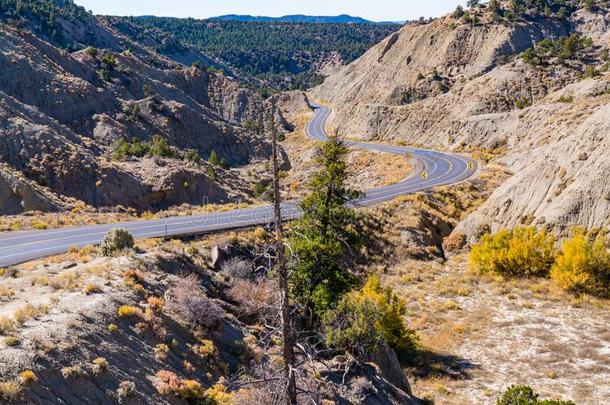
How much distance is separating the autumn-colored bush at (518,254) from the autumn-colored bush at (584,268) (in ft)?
6.10

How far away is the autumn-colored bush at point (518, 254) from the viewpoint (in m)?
34.3

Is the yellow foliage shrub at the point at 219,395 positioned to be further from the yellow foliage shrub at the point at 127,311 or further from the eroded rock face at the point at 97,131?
the eroded rock face at the point at 97,131

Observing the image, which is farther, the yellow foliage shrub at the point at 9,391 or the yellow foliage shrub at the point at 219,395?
the yellow foliage shrub at the point at 219,395

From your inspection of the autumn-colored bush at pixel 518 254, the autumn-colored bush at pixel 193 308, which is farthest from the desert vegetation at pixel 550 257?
the autumn-colored bush at pixel 193 308

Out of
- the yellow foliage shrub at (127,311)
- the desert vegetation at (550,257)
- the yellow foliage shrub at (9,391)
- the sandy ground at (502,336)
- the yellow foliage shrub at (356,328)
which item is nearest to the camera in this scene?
the yellow foliage shrub at (9,391)

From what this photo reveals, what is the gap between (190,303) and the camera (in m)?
20.0

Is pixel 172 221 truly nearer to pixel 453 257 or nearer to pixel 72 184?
pixel 72 184

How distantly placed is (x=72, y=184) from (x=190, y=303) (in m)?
32.4

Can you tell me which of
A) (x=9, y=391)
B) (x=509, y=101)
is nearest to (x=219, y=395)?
(x=9, y=391)

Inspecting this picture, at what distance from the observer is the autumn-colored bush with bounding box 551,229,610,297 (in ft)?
101

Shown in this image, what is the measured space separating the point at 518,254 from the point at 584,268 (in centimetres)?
431

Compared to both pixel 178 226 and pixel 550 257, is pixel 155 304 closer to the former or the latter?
pixel 178 226

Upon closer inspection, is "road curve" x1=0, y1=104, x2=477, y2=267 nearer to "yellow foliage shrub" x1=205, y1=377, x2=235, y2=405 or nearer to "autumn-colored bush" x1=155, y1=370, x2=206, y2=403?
"autumn-colored bush" x1=155, y1=370, x2=206, y2=403

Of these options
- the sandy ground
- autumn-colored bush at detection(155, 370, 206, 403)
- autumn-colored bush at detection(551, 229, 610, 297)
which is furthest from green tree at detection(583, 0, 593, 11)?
autumn-colored bush at detection(155, 370, 206, 403)
